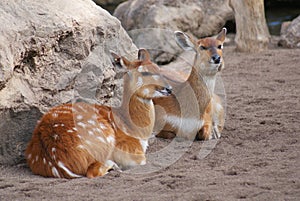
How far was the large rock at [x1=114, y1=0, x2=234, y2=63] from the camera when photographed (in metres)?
10.3

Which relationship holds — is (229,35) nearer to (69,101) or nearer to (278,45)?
(278,45)

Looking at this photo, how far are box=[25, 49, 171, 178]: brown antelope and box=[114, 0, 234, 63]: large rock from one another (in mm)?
4677

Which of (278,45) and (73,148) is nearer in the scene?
(73,148)

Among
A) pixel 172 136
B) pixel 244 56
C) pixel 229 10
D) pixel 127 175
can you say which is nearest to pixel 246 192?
pixel 127 175

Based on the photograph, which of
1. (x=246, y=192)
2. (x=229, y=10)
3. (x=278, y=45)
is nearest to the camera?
(x=246, y=192)

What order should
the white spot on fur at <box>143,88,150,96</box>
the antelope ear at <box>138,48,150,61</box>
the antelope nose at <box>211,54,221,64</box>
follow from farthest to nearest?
the antelope nose at <box>211,54,221,64</box>, the antelope ear at <box>138,48,150,61</box>, the white spot on fur at <box>143,88,150,96</box>

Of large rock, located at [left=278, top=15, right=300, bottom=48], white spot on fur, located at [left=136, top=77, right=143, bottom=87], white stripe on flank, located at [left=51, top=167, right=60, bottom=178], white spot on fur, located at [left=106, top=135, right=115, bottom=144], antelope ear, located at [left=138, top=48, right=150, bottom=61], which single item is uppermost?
antelope ear, located at [left=138, top=48, right=150, bottom=61]

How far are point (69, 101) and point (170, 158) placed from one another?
1160 mm

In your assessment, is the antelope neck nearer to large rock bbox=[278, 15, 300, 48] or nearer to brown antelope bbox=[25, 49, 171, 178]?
brown antelope bbox=[25, 49, 171, 178]

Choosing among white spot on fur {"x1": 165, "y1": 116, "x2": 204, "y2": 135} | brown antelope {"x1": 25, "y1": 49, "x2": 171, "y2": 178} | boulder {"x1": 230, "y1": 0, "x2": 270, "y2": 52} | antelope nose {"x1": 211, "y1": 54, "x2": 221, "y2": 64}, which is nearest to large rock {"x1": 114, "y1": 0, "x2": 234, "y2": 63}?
boulder {"x1": 230, "y1": 0, "x2": 270, "y2": 52}

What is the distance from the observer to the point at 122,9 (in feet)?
37.0

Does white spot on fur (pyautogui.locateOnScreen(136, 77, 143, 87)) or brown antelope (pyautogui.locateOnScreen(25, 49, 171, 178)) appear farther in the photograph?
white spot on fur (pyautogui.locateOnScreen(136, 77, 143, 87))

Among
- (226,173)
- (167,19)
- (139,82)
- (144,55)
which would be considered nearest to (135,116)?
(139,82)

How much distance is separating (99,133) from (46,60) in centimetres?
96
